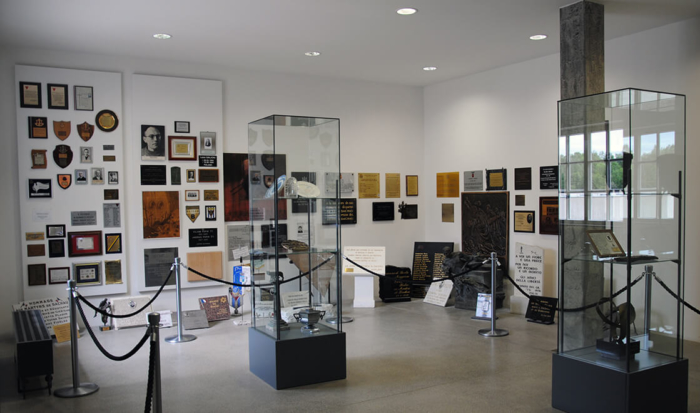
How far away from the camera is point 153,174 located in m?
7.36

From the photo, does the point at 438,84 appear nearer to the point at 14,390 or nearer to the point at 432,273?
the point at 432,273

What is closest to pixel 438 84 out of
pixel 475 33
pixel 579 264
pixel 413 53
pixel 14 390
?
pixel 413 53

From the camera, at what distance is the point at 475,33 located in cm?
630

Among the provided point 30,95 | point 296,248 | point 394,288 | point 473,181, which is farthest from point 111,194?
point 473,181

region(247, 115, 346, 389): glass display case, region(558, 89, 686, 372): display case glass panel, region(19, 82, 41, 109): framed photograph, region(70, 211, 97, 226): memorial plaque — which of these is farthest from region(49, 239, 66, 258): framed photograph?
region(558, 89, 686, 372): display case glass panel

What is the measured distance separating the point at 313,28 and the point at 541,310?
442cm

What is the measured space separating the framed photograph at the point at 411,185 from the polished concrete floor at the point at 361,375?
2974mm

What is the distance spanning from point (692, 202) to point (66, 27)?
22.8 ft

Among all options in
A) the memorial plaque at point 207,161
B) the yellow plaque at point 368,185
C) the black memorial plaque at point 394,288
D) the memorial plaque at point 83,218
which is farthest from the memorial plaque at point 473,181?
the memorial plaque at point 83,218

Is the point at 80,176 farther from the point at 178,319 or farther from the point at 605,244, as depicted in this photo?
the point at 605,244

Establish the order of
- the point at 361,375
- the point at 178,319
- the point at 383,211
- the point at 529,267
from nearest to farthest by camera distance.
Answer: the point at 361,375
the point at 178,319
the point at 529,267
the point at 383,211

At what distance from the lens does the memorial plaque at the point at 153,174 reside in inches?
288

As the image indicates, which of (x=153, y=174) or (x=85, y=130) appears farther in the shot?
(x=153, y=174)

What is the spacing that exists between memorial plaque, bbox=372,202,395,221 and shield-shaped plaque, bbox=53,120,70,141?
4.56 metres
